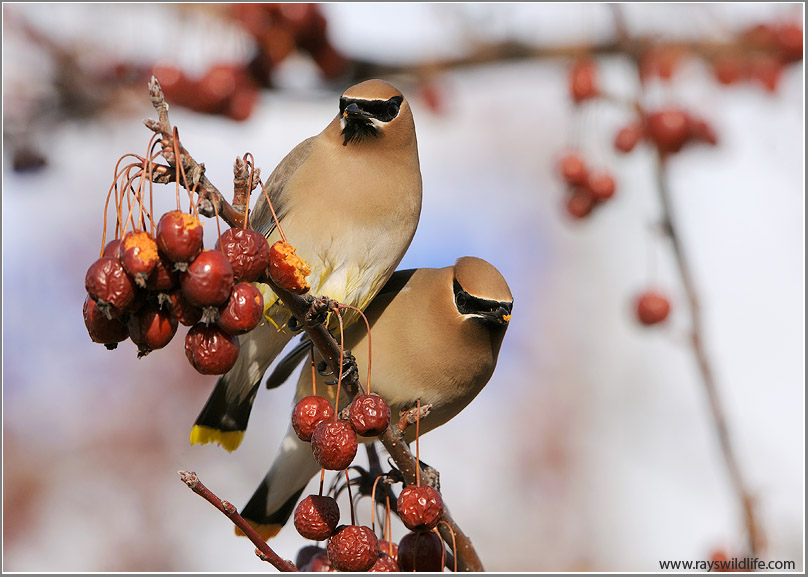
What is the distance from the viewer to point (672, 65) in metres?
5.32

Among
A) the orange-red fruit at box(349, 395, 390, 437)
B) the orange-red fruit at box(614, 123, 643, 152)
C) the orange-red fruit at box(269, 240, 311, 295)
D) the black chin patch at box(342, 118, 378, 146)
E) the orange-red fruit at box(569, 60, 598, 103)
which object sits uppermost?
the orange-red fruit at box(569, 60, 598, 103)

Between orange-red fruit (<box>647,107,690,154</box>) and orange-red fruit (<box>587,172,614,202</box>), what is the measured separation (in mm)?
339

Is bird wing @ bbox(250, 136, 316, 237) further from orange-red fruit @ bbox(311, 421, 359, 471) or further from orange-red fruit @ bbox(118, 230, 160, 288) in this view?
orange-red fruit @ bbox(118, 230, 160, 288)

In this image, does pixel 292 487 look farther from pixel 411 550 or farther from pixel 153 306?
pixel 153 306

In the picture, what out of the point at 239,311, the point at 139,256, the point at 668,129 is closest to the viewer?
the point at 139,256

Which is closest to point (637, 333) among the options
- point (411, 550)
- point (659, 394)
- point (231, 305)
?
point (411, 550)

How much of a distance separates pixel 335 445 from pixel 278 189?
157 cm

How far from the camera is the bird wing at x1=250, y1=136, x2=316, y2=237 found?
3.33 metres

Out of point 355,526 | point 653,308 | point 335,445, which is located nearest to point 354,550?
point 355,526

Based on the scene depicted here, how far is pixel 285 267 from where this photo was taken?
80.5 inches

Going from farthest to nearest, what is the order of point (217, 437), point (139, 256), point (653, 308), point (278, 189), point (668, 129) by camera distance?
1. point (668, 129)
2. point (653, 308)
3. point (217, 437)
4. point (278, 189)
5. point (139, 256)

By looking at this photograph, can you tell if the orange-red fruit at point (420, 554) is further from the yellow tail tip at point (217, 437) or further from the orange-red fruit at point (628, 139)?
the orange-red fruit at point (628, 139)

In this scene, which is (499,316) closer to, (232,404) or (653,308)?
(232,404)

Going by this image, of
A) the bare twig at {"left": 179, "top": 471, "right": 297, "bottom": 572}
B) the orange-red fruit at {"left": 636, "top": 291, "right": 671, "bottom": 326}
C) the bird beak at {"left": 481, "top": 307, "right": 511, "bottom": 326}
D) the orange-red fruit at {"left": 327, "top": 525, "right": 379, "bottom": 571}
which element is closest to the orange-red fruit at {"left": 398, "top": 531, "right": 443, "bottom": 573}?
the orange-red fruit at {"left": 327, "top": 525, "right": 379, "bottom": 571}
